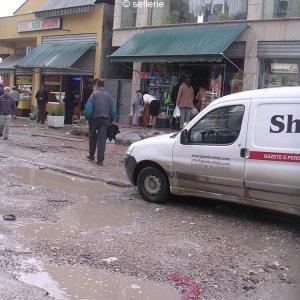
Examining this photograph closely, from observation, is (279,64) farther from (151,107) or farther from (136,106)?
(136,106)

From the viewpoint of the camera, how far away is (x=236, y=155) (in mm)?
6938

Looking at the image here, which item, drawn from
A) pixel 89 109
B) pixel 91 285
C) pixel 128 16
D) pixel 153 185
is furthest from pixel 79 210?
pixel 128 16

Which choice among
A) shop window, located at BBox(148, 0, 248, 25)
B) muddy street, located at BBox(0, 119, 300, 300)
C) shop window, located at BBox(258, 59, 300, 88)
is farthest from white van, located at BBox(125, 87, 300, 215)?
shop window, located at BBox(148, 0, 248, 25)

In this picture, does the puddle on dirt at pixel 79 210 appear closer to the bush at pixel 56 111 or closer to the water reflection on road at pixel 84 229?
the water reflection on road at pixel 84 229

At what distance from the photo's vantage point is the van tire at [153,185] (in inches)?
311

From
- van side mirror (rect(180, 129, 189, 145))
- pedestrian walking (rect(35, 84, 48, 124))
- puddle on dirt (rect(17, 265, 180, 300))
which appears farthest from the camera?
pedestrian walking (rect(35, 84, 48, 124))

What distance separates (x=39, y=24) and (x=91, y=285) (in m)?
24.0

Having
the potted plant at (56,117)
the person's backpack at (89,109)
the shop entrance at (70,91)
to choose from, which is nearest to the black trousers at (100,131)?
the person's backpack at (89,109)

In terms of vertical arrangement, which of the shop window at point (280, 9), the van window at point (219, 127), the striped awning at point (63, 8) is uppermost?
the striped awning at point (63, 8)

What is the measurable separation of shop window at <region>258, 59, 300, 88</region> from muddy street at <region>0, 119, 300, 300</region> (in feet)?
31.7

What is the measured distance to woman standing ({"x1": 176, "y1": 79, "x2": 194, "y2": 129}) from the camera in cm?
1730

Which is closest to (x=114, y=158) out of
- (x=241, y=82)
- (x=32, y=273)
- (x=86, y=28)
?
(x=241, y=82)

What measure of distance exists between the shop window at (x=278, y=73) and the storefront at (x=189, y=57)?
821mm

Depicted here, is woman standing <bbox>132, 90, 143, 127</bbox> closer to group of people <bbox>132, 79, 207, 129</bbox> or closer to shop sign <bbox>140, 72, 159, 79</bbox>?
group of people <bbox>132, 79, 207, 129</bbox>
